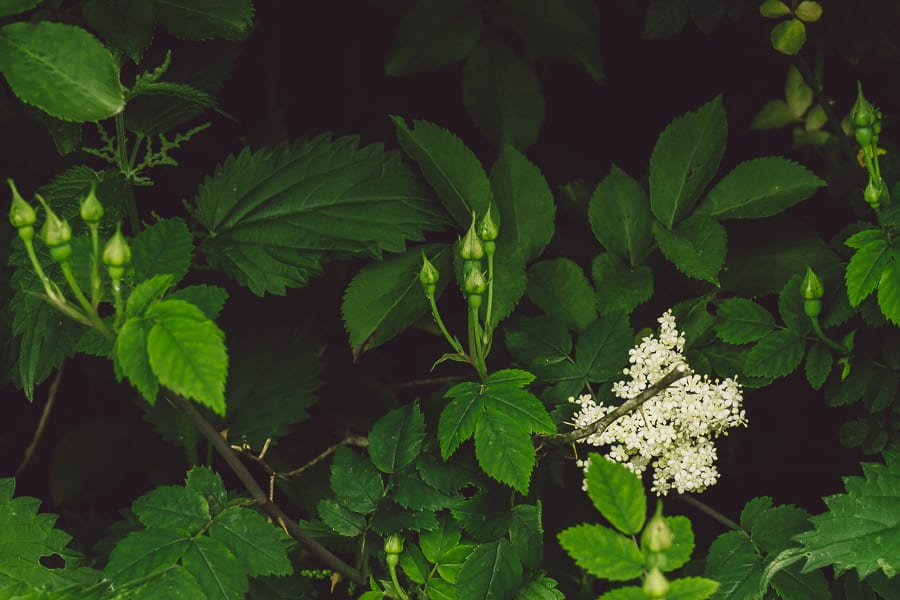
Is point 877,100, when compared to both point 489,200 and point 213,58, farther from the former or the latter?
point 213,58

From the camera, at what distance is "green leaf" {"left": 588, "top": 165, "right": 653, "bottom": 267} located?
1613 mm

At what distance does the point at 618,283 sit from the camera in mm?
1577

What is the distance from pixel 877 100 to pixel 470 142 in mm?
800

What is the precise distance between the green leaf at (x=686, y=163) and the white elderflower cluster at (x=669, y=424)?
0.95 ft

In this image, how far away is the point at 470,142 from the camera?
203 centimetres

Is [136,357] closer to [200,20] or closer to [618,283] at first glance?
[200,20]

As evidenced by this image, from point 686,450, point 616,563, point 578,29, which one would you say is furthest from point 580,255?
point 616,563

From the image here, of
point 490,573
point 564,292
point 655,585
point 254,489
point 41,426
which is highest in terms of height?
point 655,585

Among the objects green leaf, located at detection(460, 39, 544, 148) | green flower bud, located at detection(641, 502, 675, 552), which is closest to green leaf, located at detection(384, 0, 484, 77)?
green leaf, located at detection(460, 39, 544, 148)

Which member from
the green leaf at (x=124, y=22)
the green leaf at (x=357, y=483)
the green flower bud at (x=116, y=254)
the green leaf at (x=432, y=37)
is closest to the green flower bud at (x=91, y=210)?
the green flower bud at (x=116, y=254)

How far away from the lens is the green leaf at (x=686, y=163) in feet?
5.24

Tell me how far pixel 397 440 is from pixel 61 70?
688 millimetres

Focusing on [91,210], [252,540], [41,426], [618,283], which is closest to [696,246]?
[618,283]

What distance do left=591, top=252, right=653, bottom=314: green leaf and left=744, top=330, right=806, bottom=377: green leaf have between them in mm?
187
